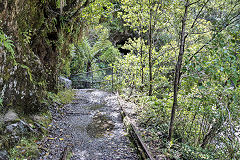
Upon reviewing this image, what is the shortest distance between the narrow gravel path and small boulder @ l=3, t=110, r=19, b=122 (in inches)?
33.9

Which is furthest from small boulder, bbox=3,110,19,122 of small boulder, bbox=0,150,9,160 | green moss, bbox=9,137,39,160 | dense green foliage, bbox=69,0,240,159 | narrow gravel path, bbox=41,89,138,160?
dense green foliage, bbox=69,0,240,159

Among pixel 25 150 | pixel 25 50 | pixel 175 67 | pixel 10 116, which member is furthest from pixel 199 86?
pixel 25 50

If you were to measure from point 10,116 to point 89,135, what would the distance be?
6.58ft

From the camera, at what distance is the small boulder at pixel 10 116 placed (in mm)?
3523

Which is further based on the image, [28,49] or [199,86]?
[28,49]

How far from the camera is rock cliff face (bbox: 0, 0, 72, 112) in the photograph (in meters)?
3.71

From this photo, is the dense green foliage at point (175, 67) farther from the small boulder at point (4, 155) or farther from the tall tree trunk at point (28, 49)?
the small boulder at point (4, 155)

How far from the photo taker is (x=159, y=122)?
547cm

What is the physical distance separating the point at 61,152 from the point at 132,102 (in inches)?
191

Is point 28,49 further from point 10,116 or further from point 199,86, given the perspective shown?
point 199,86

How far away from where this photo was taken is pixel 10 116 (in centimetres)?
366

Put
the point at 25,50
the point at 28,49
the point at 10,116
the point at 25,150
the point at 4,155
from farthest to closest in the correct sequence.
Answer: the point at 28,49 < the point at 25,50 < the point at 10,116 < the point at 25,150 < the point at 4,155

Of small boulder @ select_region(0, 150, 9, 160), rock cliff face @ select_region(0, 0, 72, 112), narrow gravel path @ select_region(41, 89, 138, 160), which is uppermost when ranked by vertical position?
rock cliff face @ select_region(0, 0, 72, 112)

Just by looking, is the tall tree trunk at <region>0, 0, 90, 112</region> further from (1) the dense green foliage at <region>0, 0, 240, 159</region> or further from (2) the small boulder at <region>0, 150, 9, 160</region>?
(2) the small boulder at <region>0, 150, 9, 160</region>
